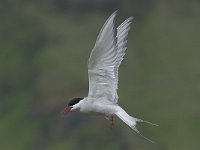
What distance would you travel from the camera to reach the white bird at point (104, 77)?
46.6 ft

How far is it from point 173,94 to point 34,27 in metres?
20.2

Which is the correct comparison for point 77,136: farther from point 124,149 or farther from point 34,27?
point 34,27

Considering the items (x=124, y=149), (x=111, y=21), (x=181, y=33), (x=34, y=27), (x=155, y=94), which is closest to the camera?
(x=111, y=21)

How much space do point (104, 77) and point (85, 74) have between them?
58.3 meters

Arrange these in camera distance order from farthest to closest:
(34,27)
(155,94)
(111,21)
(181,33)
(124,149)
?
1. (34,27)
2. (181,33)
3. (155,94)
4. (124,149)
5. (111,21)

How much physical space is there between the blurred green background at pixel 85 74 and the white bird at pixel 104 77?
153ft

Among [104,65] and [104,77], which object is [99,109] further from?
[104,65]

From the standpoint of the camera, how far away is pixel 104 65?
47.4 feet

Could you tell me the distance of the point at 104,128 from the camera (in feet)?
224

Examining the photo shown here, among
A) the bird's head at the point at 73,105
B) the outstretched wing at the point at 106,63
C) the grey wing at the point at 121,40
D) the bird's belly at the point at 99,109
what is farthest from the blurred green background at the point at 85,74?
the bird's belly at the point at 99,109

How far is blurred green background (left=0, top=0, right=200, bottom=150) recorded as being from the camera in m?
68.2

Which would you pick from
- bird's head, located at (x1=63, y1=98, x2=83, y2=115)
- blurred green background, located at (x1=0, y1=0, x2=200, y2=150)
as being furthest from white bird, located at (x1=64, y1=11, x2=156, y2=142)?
blurred green background, located at (x1=0, y1=0, x2=200, y2=150)

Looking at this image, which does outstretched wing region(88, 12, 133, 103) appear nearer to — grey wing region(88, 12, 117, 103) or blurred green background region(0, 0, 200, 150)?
grey wing region(88, 12, 117, 103)

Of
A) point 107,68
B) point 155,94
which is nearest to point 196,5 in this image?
point 155,94
